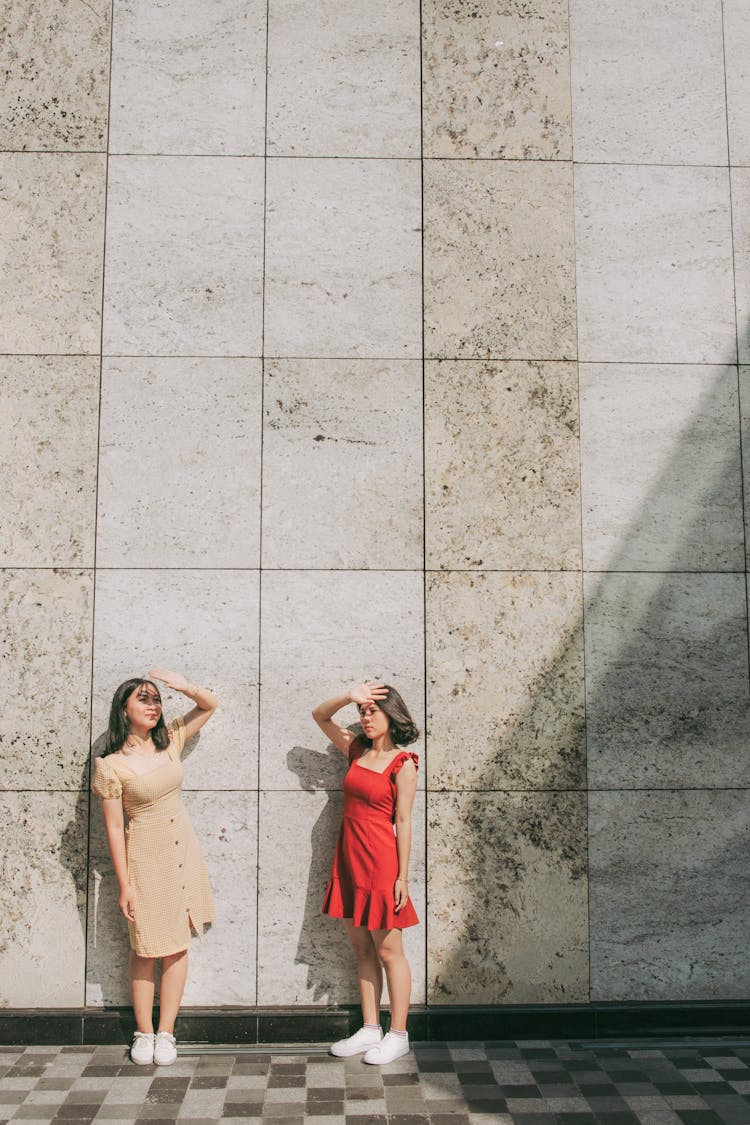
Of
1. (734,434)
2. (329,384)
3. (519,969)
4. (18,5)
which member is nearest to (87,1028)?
(519,969)

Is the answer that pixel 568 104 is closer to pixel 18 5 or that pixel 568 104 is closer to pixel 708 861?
pixel 18 5

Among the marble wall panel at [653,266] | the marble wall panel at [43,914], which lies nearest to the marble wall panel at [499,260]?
the marble wall panel at [653,266]

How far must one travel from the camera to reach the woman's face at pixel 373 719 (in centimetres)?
507

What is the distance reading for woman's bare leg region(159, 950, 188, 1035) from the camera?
5.04 meters

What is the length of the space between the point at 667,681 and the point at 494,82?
4.16 meters

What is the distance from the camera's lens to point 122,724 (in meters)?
5.06

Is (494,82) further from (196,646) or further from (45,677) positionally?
(45,677)

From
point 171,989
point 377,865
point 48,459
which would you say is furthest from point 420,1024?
point 48,459

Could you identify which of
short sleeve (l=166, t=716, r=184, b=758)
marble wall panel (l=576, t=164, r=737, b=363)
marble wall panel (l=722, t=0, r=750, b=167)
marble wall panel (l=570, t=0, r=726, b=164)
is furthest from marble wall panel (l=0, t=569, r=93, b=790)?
marble wall panel (l=722, t=0, r=750, b=167)

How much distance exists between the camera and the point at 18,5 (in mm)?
5902

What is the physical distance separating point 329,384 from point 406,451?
67 cm

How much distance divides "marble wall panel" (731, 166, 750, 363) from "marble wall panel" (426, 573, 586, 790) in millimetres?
2031

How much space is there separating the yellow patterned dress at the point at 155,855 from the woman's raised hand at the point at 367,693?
3.75 feet

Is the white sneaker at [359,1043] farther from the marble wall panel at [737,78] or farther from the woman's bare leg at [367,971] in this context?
the marble wall panel at [737,78]
